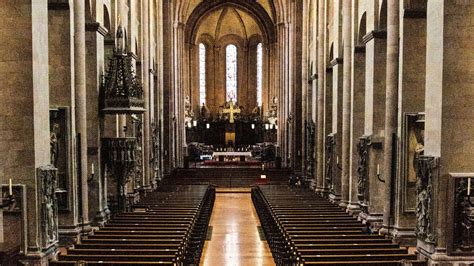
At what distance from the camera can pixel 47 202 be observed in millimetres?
12750

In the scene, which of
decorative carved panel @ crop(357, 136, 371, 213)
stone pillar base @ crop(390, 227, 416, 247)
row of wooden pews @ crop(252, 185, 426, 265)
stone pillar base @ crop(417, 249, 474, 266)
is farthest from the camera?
decorative carved panel @ crop(357, 136, 371, 213)

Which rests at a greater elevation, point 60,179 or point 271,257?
point 60,179

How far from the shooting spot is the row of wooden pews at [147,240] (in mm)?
12219

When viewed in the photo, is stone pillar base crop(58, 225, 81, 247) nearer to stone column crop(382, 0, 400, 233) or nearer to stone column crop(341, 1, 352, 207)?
stone column crop(382, 0, 400, 233)

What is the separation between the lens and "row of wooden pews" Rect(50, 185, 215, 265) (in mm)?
12219

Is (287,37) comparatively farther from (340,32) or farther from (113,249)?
(113,249)

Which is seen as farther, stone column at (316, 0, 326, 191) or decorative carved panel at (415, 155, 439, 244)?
stone column at (316, 0, 326, 191)

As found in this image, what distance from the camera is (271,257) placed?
1831 centimetres

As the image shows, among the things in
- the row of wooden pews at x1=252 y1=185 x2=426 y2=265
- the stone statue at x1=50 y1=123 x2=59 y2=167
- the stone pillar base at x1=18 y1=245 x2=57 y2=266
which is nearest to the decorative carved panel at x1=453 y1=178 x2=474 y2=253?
the row of wooden pews at x1=252 y1=185 x2=426 y2=265

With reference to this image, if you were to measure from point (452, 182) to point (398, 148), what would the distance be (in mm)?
4746

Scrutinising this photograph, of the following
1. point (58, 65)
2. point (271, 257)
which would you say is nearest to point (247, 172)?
point (271, 257)

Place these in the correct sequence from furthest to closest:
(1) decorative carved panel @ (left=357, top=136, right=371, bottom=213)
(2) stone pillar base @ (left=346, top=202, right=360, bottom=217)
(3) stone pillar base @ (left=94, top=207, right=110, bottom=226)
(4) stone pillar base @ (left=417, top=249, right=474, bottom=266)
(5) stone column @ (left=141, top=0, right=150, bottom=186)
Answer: (5) stone column @ (left=141, top=0, right=150, bottom=186)
(2) stone pillar base @ (left=346, top=202, right=360, bottom=217)
(1) decorative carved panel @ (left=357, top=136, right=371, bottom=213)
(3) stone pillar base @ (left=94, top=207, right=110, bottom=226)
(4) stone pillar base @ (left=417, top=249, right=474, bottom=266)

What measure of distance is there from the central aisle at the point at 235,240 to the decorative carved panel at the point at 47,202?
19.3 ft

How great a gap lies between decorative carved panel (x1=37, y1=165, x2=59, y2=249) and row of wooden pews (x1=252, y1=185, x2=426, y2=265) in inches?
221
